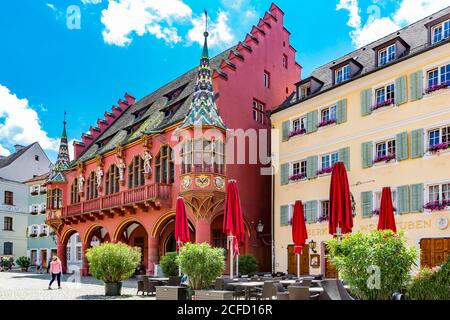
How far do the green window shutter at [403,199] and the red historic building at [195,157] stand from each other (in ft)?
27.4

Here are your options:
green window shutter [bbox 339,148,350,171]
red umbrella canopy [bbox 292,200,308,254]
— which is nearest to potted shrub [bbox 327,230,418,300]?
red umbrella canopy [bbox 292,200,308,254]

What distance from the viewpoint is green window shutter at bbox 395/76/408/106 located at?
71.7ft

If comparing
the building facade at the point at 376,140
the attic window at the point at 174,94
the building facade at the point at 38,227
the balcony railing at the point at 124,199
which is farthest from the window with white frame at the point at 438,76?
the building facade at the point at 38,227

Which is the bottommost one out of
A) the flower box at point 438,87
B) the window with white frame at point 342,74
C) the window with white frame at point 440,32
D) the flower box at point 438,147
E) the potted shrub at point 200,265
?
the potted shrub at point 200,265

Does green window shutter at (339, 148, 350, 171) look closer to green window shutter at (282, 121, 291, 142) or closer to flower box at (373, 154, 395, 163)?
flower box at (373, 154, 395, 163)

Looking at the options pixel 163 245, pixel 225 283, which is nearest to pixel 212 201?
pixel 163 245

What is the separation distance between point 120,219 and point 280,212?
10128 millimetres

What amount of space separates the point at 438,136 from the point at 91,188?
2377cm

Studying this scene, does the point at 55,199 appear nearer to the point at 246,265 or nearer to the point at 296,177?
the point at 246,265

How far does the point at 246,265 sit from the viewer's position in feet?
80.5

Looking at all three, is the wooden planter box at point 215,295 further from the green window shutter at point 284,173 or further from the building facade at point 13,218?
the building facade at point 13,218

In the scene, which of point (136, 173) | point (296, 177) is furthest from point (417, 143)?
point (136, 173)

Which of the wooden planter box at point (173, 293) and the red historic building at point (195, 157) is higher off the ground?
the red historic building at point (195, 157)

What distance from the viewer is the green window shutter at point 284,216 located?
27131 millimetres
